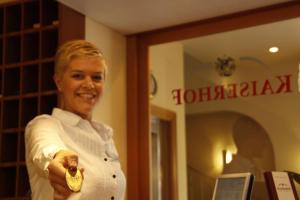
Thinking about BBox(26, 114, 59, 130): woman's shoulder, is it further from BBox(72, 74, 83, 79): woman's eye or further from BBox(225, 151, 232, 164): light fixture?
BBox(225, 151, 232, 164): light fixture

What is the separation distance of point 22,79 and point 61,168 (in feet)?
6.03

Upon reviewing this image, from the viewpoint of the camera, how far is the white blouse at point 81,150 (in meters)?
1.22

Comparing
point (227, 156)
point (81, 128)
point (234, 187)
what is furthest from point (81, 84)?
point (227, 156)

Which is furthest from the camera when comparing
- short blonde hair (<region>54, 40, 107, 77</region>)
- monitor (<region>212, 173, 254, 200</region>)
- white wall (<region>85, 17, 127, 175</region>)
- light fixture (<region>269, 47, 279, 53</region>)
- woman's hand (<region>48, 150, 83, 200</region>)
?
white wall (<region>85, 17, 127, 175</region>)

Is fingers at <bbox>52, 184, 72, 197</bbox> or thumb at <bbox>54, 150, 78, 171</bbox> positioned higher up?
thumb at <bbox>54, 150, 78, 171</bbox>

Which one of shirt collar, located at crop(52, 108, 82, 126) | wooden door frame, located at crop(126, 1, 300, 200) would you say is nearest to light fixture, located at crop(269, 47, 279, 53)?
wooden door frame, located at crop(126, 1, 300, 200)

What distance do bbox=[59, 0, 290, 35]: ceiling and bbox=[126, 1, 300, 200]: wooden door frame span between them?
2.1 inches

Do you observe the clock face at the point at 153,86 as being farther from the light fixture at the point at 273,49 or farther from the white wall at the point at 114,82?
the light fixture at the point at 273,49

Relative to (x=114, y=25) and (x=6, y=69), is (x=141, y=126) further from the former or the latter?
A: (x=6, y=69)

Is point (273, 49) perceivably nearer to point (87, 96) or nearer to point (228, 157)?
point (228, 157)

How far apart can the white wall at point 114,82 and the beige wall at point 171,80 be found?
0.18m

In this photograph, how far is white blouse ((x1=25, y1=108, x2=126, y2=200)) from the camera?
122 centimetres

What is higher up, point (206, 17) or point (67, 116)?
point (206, 17)

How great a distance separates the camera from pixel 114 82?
8.95 feet
